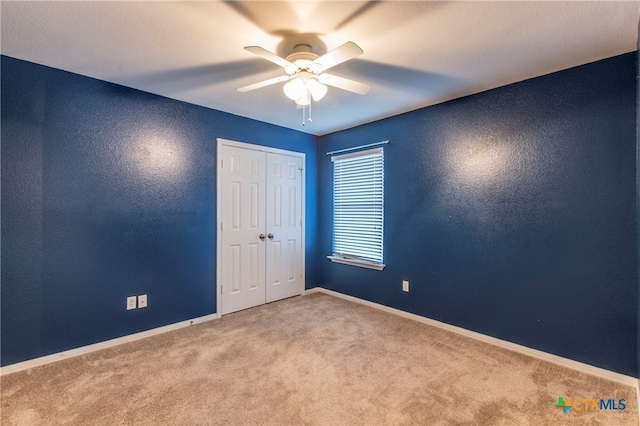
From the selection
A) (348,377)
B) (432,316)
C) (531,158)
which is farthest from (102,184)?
(531,158)

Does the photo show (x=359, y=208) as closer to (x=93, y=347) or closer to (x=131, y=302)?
(x=131, y=302)

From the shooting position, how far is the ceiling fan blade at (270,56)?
5.49ft

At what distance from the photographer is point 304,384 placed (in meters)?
2.12

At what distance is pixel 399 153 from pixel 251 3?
235cm

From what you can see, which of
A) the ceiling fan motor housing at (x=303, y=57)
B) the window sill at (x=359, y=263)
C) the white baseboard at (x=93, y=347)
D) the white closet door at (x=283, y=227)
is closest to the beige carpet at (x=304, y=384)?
the white baseboard at (x=93, y=347)

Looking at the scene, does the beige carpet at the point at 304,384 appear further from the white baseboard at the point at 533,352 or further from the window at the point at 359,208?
the window at the point at 359,208

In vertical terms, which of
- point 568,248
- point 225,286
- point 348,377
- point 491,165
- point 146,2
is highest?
point 146,2

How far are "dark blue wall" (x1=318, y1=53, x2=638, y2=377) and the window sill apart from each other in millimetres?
161

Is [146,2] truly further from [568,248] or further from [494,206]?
[568,248]

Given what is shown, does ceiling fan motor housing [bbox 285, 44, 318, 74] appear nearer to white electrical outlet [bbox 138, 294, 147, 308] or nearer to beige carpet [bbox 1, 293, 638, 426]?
beige carpet [bbox 1, 293, 638, 426]

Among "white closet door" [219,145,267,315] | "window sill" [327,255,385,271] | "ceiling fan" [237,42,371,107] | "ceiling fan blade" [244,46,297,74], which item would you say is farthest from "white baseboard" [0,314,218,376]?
"ceiling fan blade" [244,46,297,74]

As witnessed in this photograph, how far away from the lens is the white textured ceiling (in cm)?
171

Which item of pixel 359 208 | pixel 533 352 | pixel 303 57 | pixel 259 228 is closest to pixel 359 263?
pixel 359 208

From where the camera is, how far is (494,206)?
2789 mm
